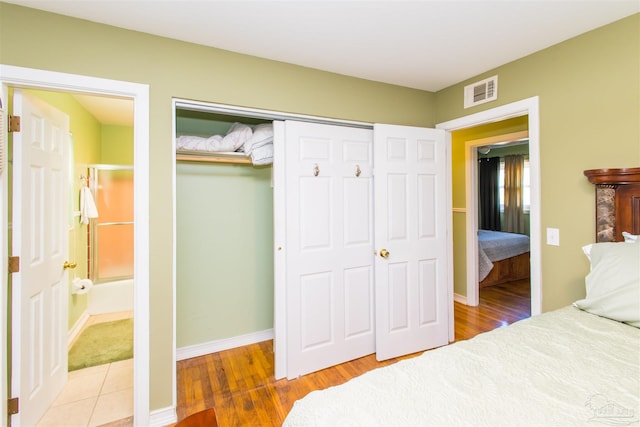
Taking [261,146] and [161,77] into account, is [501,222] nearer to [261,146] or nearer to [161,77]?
[261,146]

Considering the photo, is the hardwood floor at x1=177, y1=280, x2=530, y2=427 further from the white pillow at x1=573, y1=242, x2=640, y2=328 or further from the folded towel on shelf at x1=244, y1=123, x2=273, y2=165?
the folded towel on shelf at x1=244, y1=123, x2=273, y2=165

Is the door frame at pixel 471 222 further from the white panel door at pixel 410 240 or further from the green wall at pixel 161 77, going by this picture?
the green wall at pixel 161 77

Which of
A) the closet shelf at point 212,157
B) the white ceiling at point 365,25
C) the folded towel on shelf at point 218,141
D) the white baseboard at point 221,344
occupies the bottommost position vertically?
the white baseboard at point 221,344

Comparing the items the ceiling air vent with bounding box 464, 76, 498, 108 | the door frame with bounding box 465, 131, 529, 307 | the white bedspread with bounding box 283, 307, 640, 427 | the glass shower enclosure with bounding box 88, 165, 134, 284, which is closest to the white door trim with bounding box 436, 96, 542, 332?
the ceiling air vent with bounding box 464, 76, 498, 108

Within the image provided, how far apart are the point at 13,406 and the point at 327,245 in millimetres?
2085

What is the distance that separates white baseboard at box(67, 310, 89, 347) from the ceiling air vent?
14.1ft

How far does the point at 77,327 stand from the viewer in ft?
10.2

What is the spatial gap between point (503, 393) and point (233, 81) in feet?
7.23

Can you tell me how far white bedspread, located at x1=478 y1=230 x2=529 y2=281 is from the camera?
13.8ft

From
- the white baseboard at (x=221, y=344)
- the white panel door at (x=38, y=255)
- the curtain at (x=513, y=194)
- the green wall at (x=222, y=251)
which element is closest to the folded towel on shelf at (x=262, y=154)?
the green wall at (x=222, y=251)

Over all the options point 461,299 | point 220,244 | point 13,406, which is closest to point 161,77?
point 220,244

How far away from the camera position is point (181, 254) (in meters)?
2.55

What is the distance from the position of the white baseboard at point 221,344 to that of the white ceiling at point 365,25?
247cm

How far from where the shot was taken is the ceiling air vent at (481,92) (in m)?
2.30
